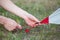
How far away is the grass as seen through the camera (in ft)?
3.61

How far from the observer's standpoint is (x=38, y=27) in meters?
1.12

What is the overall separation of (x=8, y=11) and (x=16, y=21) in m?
0.07

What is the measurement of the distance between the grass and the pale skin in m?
0.02

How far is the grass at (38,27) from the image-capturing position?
3.61 ft

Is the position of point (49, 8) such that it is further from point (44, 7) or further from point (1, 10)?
point (1, 10)

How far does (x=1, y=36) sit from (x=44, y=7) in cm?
28

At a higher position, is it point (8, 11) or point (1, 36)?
point (8, 11)

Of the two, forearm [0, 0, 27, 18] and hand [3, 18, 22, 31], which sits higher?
forearm [0, 0, 27, 18]

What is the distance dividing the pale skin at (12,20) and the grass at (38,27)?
2cm

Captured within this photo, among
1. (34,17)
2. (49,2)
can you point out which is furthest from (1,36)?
(49,2)

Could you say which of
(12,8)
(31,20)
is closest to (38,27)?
(31,20)

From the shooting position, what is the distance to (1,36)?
1.10m

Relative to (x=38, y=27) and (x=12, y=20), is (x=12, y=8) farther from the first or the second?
(x=38, y=27)

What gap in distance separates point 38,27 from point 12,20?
0.46 ft
